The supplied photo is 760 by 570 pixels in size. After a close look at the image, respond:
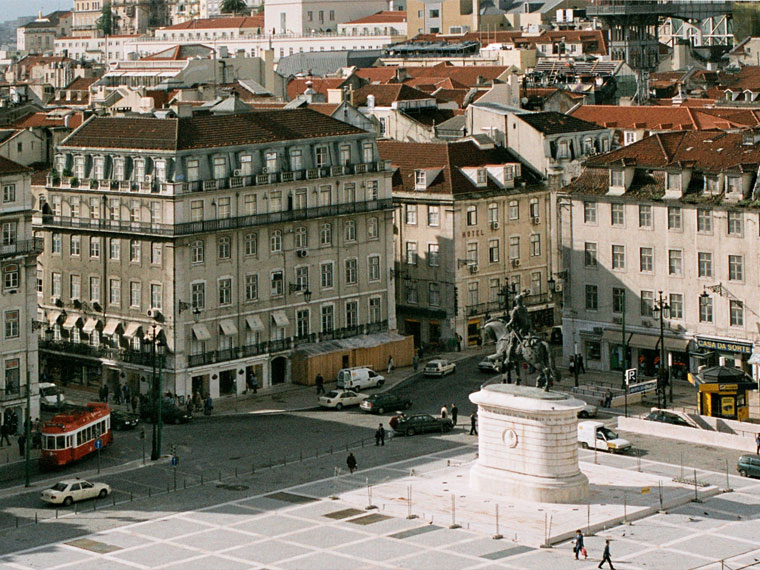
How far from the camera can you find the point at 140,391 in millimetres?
102000

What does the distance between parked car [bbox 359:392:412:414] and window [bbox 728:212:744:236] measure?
776 inches

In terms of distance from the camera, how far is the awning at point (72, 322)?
10625 centimetres

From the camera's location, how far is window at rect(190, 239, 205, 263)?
335 ft

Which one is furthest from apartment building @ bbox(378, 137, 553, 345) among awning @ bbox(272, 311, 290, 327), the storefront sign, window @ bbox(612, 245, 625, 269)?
the storefront sign

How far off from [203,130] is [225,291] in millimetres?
8790

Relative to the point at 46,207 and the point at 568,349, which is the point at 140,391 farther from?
the point at 568,349

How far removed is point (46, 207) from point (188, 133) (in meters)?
10.4

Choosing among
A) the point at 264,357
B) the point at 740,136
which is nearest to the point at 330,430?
the point at 264,357

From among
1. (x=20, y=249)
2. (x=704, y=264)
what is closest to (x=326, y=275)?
(x=704, y=264)

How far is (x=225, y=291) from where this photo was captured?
10375 centimetres

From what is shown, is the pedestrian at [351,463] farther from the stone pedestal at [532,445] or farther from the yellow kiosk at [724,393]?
the yellow kiosk at [724,393]

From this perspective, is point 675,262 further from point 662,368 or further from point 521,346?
point 521,346

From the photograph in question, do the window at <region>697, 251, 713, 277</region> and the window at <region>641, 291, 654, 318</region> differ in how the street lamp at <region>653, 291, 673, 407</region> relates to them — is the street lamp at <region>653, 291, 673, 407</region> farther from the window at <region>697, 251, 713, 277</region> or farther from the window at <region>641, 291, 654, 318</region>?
the window at <region>697, 251, 713, 277</region>

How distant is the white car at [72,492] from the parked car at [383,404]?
20296mm
